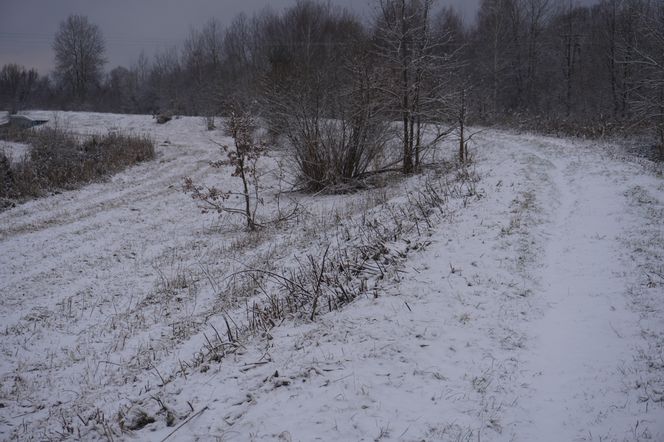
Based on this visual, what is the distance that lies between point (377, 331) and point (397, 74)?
1296 cm

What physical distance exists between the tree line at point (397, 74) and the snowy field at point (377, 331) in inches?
214

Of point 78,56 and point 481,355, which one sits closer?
point 481,355

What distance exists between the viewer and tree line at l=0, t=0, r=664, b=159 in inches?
609

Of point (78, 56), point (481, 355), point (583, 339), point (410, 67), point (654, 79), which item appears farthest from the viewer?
point (78, 56)

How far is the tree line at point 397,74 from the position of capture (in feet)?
50.8

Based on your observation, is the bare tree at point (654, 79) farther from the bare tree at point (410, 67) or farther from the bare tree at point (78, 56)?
the bare tree at point (78, 56)

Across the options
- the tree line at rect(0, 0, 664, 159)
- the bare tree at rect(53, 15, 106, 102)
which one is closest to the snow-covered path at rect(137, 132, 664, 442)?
the tree line at rect(0, 0, 664, 159)

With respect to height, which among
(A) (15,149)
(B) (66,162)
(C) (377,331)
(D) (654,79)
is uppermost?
(D) (654,79)

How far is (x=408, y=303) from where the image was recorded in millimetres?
5660

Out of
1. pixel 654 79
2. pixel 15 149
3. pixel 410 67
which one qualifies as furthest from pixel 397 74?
pixel 15 149

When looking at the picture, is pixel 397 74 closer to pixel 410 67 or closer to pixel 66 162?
pixel 410 67

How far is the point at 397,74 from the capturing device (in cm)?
1594

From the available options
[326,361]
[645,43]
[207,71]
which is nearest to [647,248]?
[326,361]

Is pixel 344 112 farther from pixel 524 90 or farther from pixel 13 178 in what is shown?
pixel 524 90
